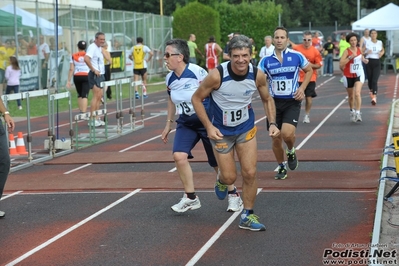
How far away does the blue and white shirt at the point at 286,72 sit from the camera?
11.7m

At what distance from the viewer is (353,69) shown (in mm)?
18578

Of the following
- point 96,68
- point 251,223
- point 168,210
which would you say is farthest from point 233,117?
point 96,68

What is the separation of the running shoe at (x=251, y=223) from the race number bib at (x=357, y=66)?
414 inches

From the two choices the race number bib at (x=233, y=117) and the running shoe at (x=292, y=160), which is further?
the running shoe at (x=292, y=160)

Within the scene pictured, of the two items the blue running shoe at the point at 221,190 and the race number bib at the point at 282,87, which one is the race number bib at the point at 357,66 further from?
the blue running shoe at the point at 221,190

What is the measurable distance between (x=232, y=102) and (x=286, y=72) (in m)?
3.42

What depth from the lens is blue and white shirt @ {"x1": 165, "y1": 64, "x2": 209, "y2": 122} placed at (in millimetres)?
9422

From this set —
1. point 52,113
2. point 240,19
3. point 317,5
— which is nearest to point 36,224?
point 52,113

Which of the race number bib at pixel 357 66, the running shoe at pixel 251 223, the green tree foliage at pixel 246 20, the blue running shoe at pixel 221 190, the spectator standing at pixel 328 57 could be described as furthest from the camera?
the green tree foliage at pixel 246 20

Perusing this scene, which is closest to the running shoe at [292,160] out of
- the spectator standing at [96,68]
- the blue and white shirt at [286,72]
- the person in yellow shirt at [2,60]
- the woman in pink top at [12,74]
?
the blue and white shirt at [286,72]

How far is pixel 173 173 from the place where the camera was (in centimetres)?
1253

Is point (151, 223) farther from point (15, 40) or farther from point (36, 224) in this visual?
point (15, 40)

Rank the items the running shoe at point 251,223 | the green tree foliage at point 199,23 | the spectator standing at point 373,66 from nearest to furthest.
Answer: the running shoe at point 251,223 → the spectator standing at point 373,66 → the green tree foliage at point 199,23

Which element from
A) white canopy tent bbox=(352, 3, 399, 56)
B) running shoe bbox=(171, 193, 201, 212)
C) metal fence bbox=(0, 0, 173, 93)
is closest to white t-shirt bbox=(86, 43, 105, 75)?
metal fence bbox=(0, 0, 173, 93)
